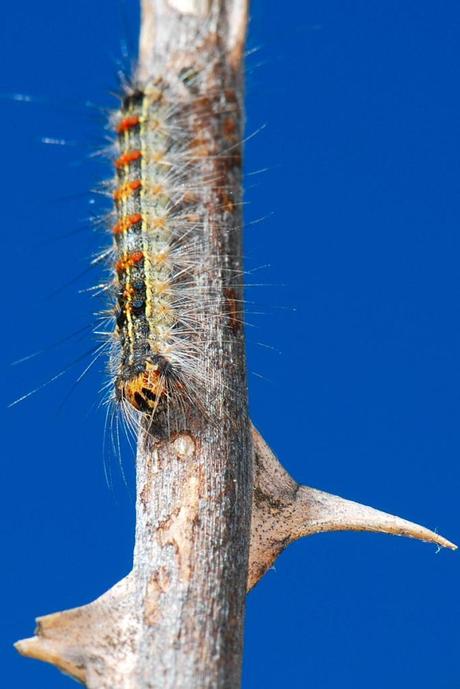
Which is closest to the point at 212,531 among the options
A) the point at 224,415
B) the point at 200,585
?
the point at 200,585

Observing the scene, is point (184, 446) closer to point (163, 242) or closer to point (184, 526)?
point (184, 526)

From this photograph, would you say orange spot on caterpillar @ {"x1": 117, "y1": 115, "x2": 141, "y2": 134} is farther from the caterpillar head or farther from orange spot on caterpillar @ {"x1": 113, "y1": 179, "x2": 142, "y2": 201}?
the caterpillar head

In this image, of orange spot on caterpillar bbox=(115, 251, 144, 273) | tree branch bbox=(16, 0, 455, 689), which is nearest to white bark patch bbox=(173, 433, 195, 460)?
tree branch bbox=(16, 0, 455, 689)

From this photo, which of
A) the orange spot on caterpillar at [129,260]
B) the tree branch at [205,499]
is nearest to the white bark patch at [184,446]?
the tree branch at [205,499]

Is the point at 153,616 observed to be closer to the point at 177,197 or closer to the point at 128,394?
the point at 128,394

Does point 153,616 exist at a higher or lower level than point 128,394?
lower

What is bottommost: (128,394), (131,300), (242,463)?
(242,463)

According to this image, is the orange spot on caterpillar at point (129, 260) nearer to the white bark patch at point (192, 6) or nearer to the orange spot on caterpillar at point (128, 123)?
the orange spot on caterpillar at point (128, 123)
